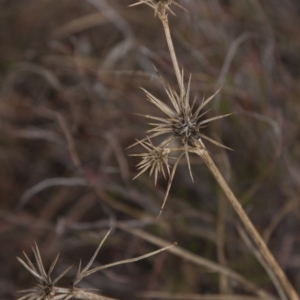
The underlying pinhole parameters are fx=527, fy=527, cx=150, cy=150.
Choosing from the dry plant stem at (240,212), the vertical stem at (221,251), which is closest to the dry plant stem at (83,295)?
the dry plant stem at (240,212)

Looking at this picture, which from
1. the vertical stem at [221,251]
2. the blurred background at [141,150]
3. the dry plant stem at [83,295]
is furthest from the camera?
the blurred background at [141,150]

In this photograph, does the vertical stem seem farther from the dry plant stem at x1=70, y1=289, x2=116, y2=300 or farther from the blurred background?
the dry plant stem at x1=70, y1=289, x2=116, y2=300

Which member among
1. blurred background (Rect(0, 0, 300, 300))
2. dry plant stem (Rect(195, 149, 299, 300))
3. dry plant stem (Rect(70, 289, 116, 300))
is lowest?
dry plant stem (Rect(70, 289, 116, 300))

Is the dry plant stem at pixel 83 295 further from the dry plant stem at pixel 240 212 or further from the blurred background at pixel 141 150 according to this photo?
the blurred background at pixel 141 150

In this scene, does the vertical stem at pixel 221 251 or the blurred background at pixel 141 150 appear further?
the blurred background at pixel 141 150

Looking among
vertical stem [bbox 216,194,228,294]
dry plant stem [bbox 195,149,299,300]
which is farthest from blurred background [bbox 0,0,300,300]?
dry plant stem [bbox 195,149,299,300]

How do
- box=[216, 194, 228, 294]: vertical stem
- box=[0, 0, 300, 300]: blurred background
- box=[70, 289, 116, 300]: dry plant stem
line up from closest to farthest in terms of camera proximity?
box=[70, 289, 116, 300]: dry plant stem, box=[216, 194, 228, 294]: vertical stem, box=[0, 0, 300, 300]: blurred background

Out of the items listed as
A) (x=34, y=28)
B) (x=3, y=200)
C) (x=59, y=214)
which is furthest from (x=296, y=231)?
(x=34, y=28)

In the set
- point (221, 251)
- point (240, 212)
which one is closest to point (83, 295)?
point (240, 212)
